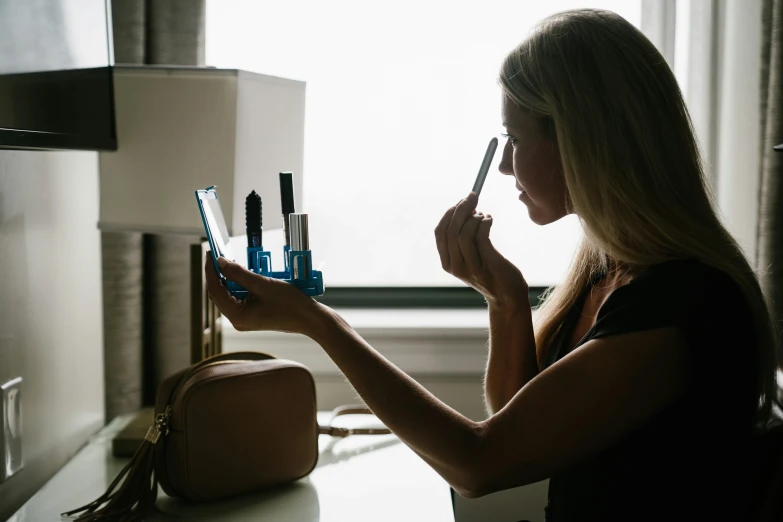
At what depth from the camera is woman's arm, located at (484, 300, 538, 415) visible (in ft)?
3.66

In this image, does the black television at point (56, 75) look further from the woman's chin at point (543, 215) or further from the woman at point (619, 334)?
the woman's chin at point (543, 215)

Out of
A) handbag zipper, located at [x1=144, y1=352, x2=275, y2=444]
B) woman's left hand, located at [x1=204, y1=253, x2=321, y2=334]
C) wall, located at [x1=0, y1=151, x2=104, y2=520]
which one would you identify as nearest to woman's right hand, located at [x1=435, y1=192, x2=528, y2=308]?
woman's left hand, located at [x1=204, y1=253, x2=321, y2=334]

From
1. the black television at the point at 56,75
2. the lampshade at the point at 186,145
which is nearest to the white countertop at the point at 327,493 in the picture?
the lampshade at the point at 186,145

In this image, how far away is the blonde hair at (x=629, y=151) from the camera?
836 millimetres

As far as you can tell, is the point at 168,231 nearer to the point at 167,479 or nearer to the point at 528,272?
the point at 167,479

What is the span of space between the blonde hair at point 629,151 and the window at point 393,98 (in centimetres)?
80

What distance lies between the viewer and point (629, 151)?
0.84 m

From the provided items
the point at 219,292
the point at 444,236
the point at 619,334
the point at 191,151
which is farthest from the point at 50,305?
the point at 619,334

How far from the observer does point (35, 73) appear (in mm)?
981

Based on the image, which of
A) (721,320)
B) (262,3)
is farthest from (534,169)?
(262,3)

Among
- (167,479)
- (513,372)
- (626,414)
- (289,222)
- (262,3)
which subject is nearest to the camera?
(626,414)

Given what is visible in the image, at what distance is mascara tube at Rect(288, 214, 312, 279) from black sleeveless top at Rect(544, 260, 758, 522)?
328 millimetres

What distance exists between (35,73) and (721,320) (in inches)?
Result: 33.7

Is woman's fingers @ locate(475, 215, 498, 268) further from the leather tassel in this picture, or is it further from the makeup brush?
the leather tassel
